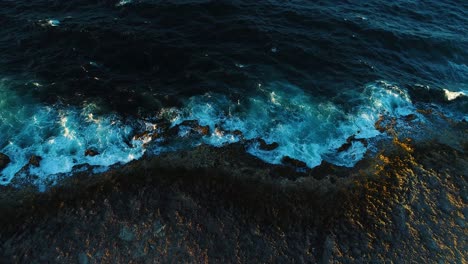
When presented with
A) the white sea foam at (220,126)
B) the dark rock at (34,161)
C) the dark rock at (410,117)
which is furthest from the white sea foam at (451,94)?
the dark rock at (34,161)

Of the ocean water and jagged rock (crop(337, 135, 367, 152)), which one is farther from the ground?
the ocean water

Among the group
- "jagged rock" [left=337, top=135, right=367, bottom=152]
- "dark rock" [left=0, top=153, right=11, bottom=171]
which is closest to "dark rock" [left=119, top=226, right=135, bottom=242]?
"dark rock" [left=0, top=153, right=11, bottom=171]

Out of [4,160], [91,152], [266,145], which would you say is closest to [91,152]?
[91,152]

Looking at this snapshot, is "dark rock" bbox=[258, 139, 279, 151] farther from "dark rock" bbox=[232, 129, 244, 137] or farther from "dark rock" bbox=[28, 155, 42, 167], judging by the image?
"dark rock" bbox=[28, 155, 42, 167]

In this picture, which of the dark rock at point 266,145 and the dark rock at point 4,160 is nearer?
the dark rock at point 4,160

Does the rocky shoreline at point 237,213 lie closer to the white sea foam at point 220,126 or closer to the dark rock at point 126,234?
the dark rock at point 126,234
